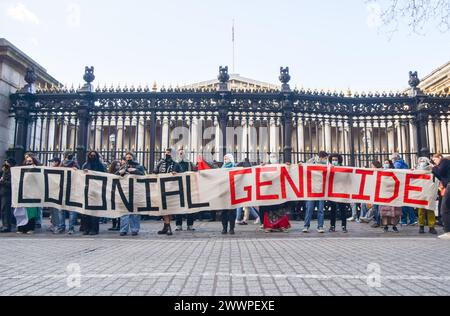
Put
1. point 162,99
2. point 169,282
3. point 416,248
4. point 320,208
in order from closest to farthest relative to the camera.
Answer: point 169,282, point 416,248, point 320,208, point 162,99

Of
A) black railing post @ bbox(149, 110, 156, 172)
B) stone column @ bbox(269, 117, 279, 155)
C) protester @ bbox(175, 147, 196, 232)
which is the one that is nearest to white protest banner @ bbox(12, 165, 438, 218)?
protester @ bbox(175, 147, 196, 232)

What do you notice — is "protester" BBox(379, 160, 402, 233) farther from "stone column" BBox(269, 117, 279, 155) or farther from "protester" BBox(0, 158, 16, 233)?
"protester" BBox(0, 158, 16, 233)

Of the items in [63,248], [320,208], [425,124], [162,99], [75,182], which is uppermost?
[162,99]

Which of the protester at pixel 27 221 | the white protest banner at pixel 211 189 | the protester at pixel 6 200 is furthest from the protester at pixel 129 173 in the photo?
the protester at pixel 6 200

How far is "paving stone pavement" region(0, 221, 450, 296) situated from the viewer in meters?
3.73

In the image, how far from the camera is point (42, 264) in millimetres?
5199

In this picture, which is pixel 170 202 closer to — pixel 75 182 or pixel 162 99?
pixel 75 182

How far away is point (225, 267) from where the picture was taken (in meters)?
4.89

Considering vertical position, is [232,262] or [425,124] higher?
→ [425,124]

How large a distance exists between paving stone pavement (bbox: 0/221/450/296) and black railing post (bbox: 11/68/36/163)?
6.24 metres

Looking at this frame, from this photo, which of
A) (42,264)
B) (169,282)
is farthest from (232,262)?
(42,264)

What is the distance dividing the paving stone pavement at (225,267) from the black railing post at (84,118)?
540 centimetres

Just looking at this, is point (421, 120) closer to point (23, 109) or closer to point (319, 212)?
point (319, 212)
